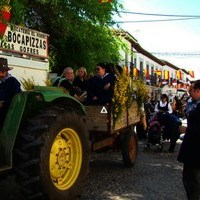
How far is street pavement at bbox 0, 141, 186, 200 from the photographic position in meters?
6.32

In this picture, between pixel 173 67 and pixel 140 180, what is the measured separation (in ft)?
227

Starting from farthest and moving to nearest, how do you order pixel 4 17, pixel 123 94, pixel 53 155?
pixel 123 94 < pixel 4 17 < pixel 53 155

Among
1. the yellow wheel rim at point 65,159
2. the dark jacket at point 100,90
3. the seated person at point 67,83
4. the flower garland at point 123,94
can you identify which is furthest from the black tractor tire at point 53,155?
the seated person at point 67,83

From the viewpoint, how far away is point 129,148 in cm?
875

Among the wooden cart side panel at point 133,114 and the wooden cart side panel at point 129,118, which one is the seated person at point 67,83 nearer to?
the wooden cart side panel at point 129,118

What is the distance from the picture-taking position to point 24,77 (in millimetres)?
7500

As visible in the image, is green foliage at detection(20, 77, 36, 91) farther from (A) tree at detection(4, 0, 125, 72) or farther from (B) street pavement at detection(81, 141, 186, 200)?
(A) tree at detection(4, 0, 125, 72)

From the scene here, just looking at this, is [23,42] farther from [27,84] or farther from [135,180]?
[135,180]

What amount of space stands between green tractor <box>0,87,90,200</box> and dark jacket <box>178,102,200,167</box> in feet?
4.52

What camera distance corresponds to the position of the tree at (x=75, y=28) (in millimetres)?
12719

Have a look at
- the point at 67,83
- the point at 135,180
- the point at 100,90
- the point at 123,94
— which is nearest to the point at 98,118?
the point at 100,90

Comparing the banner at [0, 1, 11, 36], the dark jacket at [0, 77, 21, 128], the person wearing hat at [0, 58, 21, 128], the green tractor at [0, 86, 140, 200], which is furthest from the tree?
the green tractor at [0, 86, 140, 200]

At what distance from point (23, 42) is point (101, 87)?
1553 millimetres

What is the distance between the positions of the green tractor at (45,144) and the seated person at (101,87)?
7.11 feet
